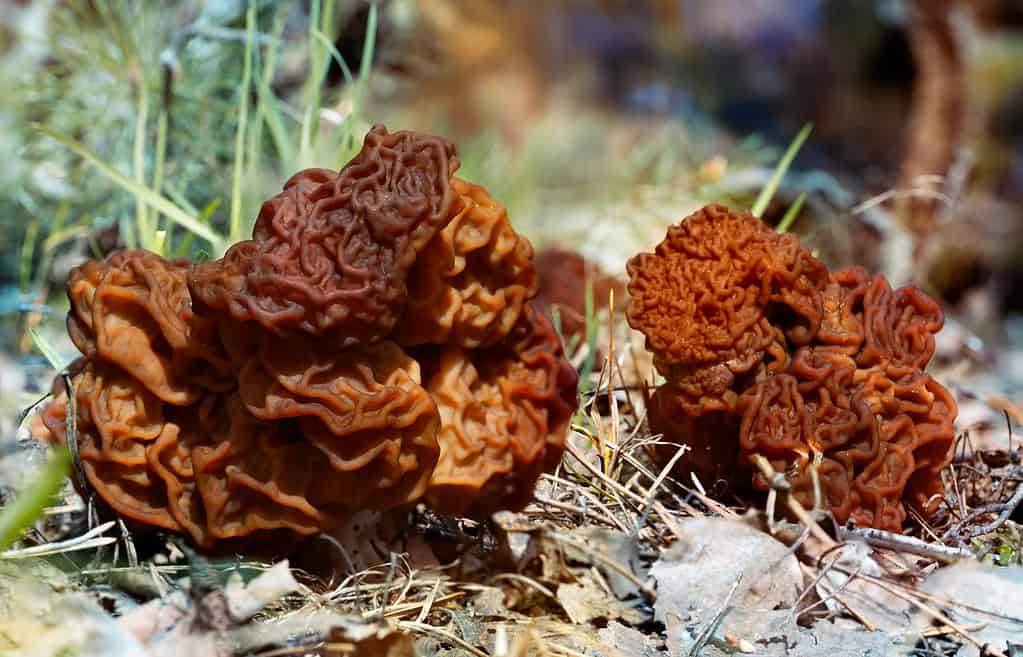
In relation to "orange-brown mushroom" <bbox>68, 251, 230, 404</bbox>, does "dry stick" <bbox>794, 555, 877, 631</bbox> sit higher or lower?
lower

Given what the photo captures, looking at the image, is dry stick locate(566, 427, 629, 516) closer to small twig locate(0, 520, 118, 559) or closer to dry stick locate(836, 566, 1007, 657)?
dry stick locate(836, 566, 1007, 657)

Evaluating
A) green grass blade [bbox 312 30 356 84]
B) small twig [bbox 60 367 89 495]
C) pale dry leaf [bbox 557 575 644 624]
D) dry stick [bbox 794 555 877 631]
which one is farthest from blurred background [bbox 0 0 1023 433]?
pale dry leaf [bbox 557 575 644 624]

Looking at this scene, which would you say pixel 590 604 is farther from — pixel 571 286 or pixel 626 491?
pixel 571 286

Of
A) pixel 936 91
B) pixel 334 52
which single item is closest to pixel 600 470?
pixel 334 52

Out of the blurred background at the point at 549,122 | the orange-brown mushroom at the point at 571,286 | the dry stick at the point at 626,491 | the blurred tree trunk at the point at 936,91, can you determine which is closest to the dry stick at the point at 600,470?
the dry stick at the point at 626,491

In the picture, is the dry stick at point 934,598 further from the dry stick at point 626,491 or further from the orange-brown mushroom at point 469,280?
the orange-brown mushroom at point 469,280

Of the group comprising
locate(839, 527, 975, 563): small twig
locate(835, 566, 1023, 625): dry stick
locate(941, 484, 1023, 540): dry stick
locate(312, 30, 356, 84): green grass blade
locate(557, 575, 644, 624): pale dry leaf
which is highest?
locate(312, 30, 356, 84): green grass blade
